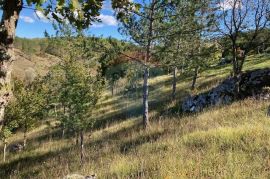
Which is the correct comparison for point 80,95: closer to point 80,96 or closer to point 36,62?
point 80,96

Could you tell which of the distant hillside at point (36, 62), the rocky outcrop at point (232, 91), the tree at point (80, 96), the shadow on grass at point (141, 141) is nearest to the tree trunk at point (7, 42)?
the distant hillside at point (36, 62)

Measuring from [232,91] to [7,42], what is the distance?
44.7 feet

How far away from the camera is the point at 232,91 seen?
15.6 meters

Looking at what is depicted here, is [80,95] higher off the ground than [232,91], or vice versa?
[232,91]

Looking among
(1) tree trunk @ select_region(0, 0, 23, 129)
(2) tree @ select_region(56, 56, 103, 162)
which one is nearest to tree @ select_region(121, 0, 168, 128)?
(2) tree @ select_region(56, 56, 103, 162)

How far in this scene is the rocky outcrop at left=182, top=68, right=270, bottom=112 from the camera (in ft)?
48.3

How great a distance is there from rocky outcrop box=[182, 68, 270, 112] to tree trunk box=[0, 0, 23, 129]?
12105 mm

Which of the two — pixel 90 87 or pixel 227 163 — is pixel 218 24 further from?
pixel 227 163

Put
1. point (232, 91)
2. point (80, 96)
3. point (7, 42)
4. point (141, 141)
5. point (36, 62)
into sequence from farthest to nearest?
point (36, 62) → point (232, 91) → point (80, 96) → point (141, 141) → point (7, 42)

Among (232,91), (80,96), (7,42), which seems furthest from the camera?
(232,91)

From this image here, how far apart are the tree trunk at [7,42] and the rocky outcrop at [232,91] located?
12105mm

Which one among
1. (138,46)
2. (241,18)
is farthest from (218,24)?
(138,46)

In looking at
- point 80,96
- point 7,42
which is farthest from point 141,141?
point 7,42

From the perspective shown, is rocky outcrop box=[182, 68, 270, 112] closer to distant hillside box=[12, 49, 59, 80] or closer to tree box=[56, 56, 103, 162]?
tree box=[56, 56, 103, 162]
